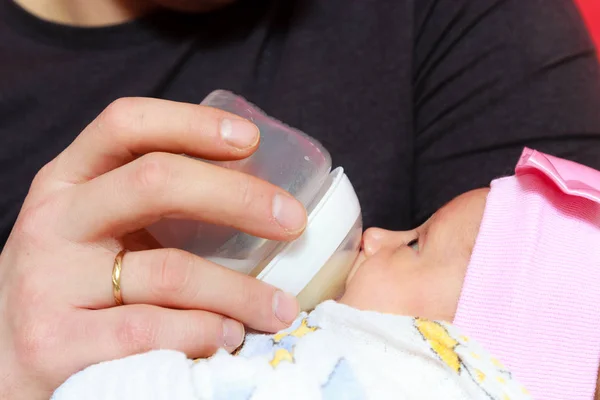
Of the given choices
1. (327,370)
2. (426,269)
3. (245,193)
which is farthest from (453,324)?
(245,193)

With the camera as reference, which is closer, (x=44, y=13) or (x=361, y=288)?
(x=361, y=288)

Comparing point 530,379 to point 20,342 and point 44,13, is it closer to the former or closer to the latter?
point 20,342

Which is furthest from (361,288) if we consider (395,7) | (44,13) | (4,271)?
(44,13)

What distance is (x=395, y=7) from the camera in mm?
1034

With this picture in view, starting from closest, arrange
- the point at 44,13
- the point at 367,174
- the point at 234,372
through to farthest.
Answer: the point at 234,372 < the point at 44,13 < the point at 367,174

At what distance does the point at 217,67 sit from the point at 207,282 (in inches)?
19.1

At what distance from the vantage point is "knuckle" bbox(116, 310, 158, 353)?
600 millimetres

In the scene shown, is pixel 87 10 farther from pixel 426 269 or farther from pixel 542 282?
pixel 542 282

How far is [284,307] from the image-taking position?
2.13 ft

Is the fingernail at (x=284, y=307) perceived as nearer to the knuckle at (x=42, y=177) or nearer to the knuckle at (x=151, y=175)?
the knuckle at (x=151, y=175)

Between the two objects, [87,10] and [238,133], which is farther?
[87,10]

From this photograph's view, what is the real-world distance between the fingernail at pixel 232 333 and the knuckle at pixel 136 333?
0.08 m

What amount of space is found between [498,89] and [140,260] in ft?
2.27

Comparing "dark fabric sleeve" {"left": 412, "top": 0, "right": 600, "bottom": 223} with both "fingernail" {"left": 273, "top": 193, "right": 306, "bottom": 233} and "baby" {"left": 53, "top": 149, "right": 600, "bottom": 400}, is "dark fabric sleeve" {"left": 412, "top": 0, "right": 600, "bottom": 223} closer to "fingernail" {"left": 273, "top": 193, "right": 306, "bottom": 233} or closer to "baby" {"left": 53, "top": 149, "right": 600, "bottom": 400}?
"baby" {"left": 53, "top": 149, "right": 600, "bottom": 400}
